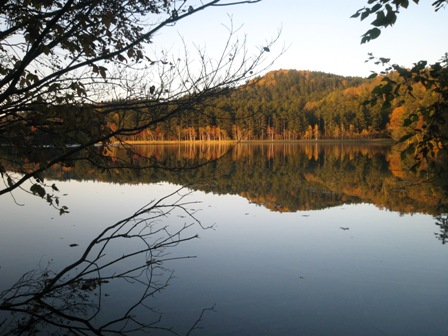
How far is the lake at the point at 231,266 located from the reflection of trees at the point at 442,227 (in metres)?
0.08

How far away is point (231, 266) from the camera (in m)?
6.79

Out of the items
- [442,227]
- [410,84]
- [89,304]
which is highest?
[410,84]

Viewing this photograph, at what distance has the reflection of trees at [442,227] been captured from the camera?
841cm

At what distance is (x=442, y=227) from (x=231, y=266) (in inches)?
235

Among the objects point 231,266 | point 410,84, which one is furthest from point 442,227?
point 410,84

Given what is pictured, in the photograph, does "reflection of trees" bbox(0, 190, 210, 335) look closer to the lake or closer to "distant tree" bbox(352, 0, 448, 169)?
the lake

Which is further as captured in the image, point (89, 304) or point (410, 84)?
point (89, 304)

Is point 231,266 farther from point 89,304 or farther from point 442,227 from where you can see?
point 442,227

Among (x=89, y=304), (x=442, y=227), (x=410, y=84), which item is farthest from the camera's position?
(x=442, y=227)

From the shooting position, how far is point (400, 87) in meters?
2.41

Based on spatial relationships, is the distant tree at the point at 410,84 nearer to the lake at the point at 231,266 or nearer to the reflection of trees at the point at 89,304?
the lake at the point at 231,266

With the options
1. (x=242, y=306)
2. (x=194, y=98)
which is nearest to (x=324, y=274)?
(x=242, y=306)

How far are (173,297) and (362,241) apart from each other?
4.77m

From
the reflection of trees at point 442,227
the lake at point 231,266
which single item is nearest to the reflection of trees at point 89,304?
the lake at point 231,266
